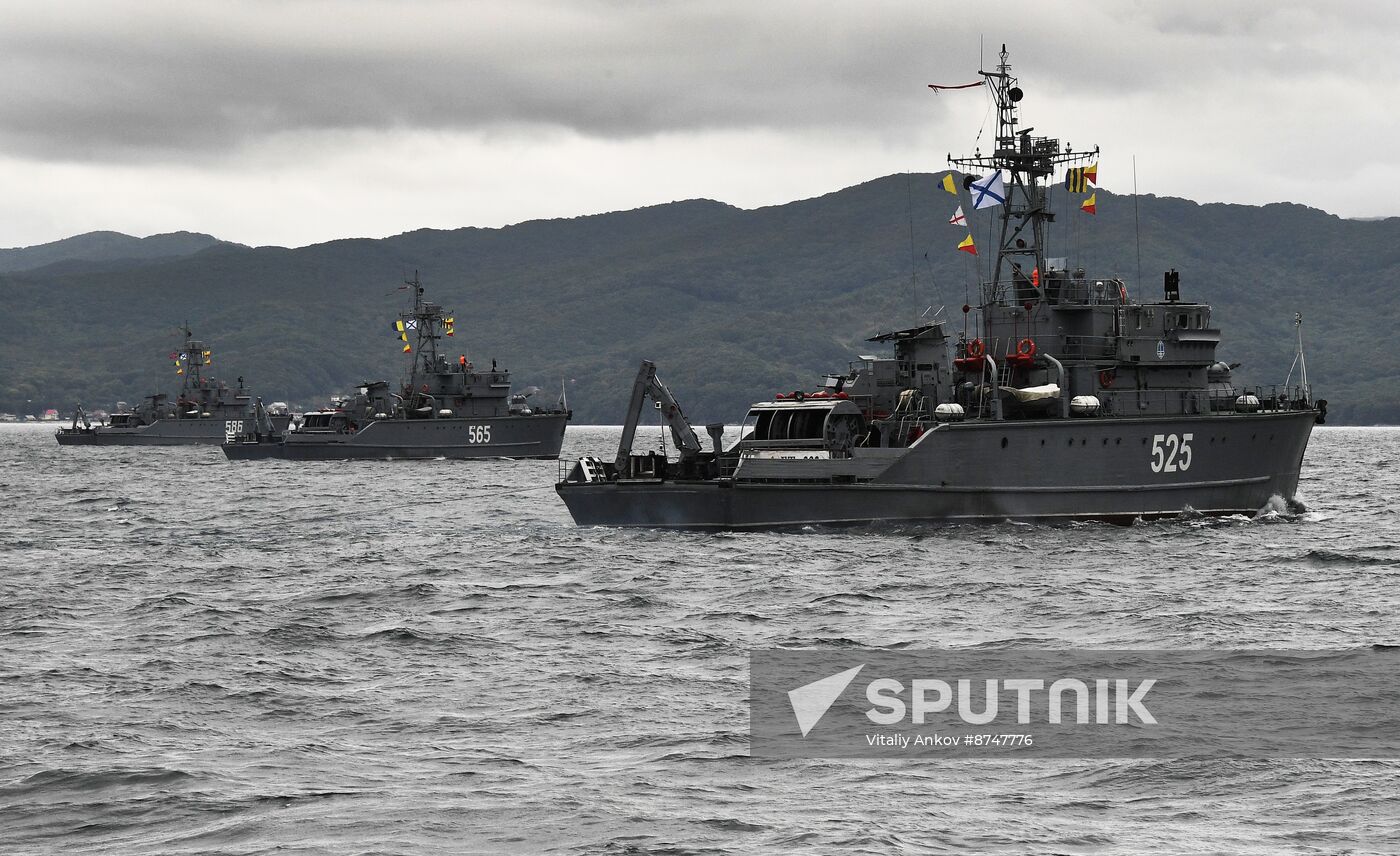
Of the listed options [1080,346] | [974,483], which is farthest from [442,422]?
[974,483]

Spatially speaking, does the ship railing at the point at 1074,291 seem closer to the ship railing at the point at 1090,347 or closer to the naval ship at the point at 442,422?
the ship railing at the point at 1090,347

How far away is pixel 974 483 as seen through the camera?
40.5 metres

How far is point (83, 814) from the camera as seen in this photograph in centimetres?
1362

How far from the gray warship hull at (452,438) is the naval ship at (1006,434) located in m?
58.9

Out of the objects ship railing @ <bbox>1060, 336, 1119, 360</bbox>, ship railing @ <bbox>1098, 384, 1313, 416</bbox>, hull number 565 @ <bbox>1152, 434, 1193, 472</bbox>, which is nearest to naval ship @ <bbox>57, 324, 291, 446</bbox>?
ship railing @ <bbox>1060, 336, 1119, 360</bbox>

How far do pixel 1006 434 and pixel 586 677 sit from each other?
2294 centimetres

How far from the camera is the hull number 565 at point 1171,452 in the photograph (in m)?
42.7

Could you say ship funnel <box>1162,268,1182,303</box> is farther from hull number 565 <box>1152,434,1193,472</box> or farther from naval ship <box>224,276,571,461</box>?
naval ship <box>224,276,571,461</box>

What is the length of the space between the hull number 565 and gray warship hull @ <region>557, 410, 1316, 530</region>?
0.09 feet

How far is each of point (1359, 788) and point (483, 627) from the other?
14.4 m

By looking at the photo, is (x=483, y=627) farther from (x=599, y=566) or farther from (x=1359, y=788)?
(x=1359, y=788)

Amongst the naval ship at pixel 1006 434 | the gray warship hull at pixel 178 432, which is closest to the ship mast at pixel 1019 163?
the naval ship at pixel 1006 434

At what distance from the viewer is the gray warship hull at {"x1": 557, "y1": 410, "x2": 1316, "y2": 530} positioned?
40.0 metres

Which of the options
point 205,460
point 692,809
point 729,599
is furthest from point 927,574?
point 205,460
